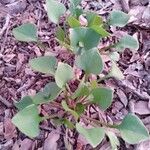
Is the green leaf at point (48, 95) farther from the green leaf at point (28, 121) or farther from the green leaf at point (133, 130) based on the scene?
the green leaf at point (133, 130)

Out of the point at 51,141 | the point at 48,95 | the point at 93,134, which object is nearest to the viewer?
the point at 93,134

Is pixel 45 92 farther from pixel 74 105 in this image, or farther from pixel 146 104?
pixel 146 104

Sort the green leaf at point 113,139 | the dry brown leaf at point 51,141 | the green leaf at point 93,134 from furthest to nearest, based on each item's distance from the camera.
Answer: the dry brown leaf at point 51,141
the green leaf at point 113,139
the green leaf at point 93,134

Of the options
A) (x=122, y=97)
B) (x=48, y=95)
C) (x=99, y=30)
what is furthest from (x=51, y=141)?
(x=99, y=30)

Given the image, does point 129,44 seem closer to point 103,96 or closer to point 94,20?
point 94,20

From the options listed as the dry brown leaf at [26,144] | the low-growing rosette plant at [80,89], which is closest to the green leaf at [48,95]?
the low-growing rosette plant at [80,89]
